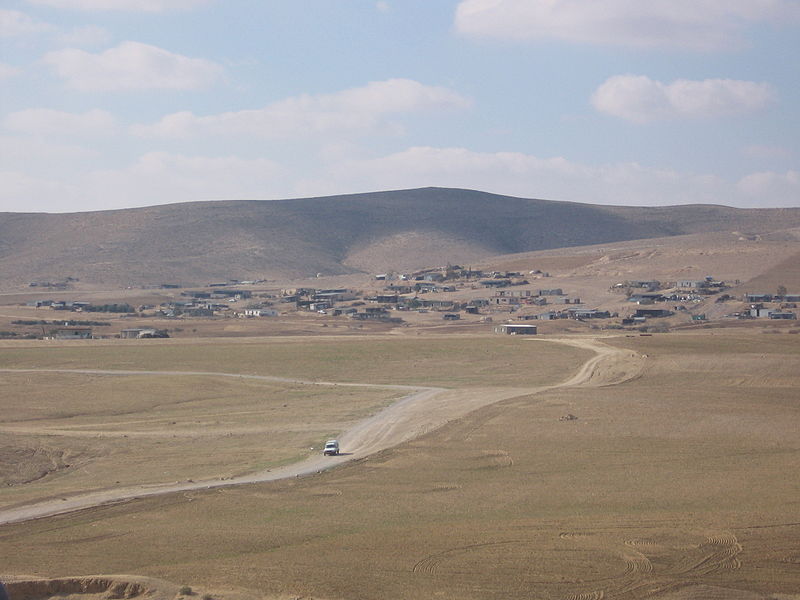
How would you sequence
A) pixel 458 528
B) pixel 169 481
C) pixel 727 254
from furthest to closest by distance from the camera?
pixel 727 254, pixel 169 481, pixel 458 528

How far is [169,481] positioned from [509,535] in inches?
570

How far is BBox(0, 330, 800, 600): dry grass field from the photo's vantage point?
72.0ft

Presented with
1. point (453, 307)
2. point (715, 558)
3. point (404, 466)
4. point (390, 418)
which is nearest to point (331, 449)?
point (404, 466)

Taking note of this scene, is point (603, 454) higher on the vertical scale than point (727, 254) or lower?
lower

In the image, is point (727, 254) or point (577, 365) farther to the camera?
point (727, 254)

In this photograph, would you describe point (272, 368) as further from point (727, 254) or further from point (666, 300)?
point (727, 254)

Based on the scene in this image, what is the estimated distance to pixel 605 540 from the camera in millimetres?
25297

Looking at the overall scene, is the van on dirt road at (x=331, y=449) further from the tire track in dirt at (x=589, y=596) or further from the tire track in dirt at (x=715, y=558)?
the tire track in dirt at (x=589, y=596)

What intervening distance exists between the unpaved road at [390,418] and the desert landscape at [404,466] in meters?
0.26

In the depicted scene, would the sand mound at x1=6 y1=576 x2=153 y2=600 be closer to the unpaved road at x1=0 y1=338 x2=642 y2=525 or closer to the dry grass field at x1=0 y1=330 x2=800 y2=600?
the dry grass field at x1=0 y1=330 x2=800 y2=600

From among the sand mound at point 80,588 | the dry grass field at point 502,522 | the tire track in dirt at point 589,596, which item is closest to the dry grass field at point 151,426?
the dry grass field at point 502,522

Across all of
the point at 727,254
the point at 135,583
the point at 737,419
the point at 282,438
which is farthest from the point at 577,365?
the point at 727,254

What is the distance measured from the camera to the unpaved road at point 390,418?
31.6 metres

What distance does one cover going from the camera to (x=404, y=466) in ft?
124
